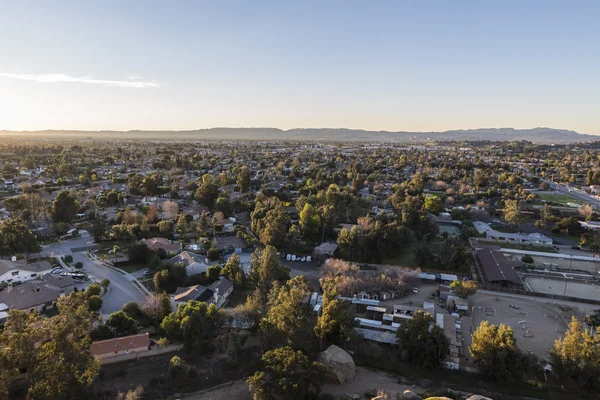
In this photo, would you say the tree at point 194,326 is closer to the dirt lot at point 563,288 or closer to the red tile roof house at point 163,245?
the red tile roof house at point 163,245

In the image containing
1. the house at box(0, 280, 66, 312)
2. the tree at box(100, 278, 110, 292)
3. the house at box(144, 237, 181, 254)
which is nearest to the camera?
the house at box(0, 280, 66, 312)

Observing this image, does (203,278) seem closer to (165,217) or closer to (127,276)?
(127,276)

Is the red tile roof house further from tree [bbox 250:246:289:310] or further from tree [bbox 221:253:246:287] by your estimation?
tree [bbox 250:246:289:310]

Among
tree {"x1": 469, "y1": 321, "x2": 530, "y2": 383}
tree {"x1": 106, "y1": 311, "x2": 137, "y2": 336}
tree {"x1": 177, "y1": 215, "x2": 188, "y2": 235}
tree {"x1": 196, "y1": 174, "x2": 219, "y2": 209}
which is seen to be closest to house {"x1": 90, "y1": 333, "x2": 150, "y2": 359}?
tree {"x1": 106, "y1": 311, "x2": 137, "y2": 336}

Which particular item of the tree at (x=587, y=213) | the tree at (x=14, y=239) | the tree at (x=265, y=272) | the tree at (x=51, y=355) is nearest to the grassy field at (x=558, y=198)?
the tree at (x=587, y=213)

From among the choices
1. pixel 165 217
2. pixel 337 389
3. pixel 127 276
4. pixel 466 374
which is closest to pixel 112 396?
pixel 337 389

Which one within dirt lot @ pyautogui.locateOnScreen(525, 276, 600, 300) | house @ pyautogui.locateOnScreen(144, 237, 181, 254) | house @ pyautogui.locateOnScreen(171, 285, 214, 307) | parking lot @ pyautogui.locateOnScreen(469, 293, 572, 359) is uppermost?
house @ pyautogui.locateOnScreen(144, 237, 181, 254)
